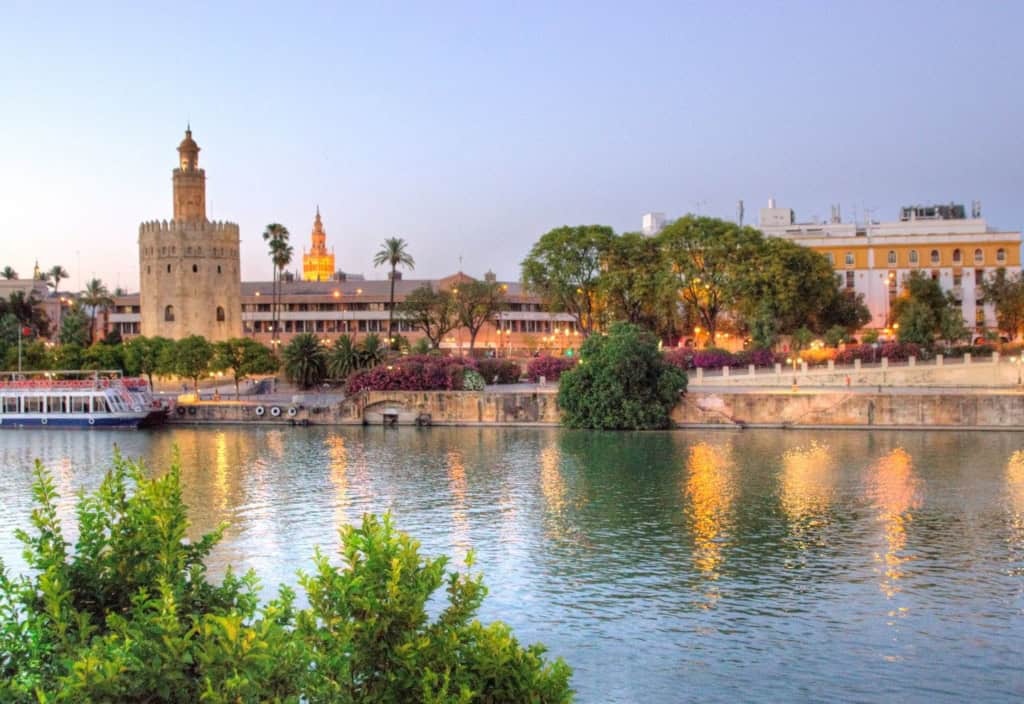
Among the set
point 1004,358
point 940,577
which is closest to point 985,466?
point 940,577

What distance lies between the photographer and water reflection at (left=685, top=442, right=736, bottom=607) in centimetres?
2575

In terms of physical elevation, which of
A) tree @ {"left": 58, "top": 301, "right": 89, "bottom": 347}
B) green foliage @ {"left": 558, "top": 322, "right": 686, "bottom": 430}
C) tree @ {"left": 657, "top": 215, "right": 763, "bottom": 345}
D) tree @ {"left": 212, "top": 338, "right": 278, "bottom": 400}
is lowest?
green foliage @ {"left": 558, "top": 322, "right": 686, "bottom": 430}

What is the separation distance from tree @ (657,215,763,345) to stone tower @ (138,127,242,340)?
3679cm

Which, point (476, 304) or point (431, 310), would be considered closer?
point (476, 304)

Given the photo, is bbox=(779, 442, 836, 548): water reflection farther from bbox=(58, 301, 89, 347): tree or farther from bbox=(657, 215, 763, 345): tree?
bbox=(58, 301, 89, 347): tree

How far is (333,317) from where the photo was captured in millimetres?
100500

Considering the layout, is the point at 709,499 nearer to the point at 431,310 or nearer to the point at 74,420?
the point at 74,420

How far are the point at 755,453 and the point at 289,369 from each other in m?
34.5

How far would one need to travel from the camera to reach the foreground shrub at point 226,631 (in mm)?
9055

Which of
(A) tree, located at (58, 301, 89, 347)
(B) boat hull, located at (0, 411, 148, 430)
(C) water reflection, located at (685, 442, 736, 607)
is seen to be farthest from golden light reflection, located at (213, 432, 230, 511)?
(A) tree, located at (58, 301, 89, 347)

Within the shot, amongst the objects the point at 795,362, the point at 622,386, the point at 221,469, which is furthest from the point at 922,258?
the point at 221,469

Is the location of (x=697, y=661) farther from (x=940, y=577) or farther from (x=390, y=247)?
(x=390, y=247)

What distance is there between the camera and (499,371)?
67.2 meters

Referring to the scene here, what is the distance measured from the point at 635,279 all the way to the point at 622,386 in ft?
74.0
